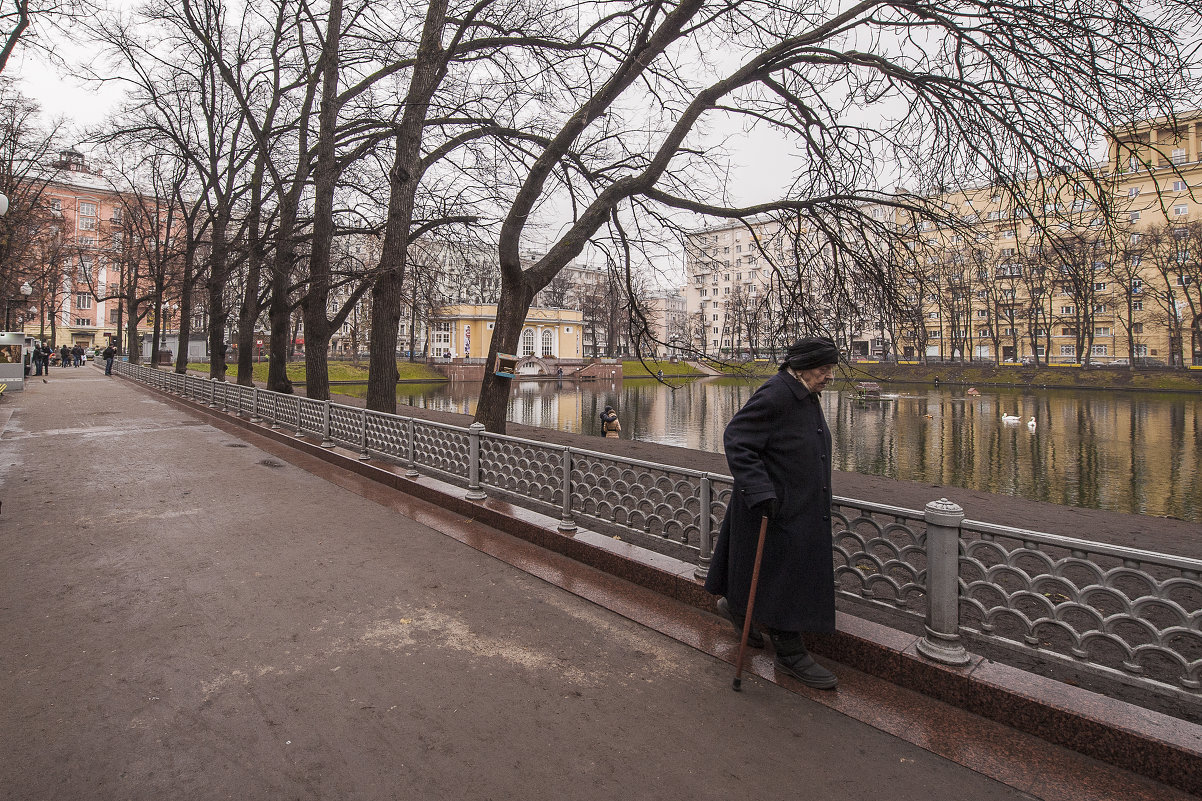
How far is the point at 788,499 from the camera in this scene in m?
3.09

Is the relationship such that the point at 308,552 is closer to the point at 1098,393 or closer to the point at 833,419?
the point at 833,419

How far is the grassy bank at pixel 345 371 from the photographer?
41.7m

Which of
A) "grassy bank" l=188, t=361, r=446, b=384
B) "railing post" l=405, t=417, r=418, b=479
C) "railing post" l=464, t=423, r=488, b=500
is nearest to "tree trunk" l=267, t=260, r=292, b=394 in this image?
"railing post" l=405, t=417, r=418, b=479

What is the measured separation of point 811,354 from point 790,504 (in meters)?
0.75

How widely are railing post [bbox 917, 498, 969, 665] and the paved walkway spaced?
0.87ft

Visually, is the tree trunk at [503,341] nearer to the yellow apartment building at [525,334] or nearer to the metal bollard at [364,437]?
the metal bollard at [364,437]

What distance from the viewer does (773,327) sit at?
1045 cm

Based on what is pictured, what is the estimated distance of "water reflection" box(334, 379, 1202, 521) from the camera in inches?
503

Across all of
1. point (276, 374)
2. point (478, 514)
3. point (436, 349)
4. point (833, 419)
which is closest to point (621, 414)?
point (833, 419)

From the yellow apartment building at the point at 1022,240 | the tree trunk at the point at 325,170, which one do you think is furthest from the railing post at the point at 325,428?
the yellow apartment building at the point at 1022,240

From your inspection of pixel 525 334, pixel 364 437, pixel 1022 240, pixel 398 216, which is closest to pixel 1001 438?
pixel 1022 240

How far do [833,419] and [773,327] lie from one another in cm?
1647

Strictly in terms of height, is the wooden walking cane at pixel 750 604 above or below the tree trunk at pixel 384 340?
below

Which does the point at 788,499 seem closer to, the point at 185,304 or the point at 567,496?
the point at 567,496
